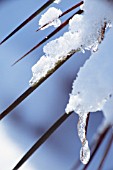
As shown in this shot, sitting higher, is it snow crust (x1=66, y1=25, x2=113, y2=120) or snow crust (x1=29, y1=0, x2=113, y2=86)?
snow crust (x1=29, y1=0, x2=113, y2=86)

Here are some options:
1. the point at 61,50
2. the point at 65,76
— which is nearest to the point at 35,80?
the point at 61,50

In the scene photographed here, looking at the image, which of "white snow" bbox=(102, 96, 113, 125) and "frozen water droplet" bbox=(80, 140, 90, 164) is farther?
"frozen water droplet" bbox=(80, 140, 90, 164)

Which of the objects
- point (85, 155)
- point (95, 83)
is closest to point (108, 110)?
point (95, 83)

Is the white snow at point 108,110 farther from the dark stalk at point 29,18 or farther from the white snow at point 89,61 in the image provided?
the dark stalk at point 29,18

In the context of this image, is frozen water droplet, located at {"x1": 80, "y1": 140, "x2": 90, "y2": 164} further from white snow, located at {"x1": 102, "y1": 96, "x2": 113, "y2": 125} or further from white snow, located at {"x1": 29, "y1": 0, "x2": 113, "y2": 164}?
white snow, located at {"x1": 102, "y1": 96, "x2": 113, "y2": 125}

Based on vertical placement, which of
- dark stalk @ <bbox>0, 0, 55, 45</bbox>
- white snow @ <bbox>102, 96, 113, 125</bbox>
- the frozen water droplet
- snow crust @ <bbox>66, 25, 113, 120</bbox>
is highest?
dark stalk @ <bbox>0, 0, 55, 45</bbox>

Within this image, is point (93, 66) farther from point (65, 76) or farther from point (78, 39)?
point (65, 76)

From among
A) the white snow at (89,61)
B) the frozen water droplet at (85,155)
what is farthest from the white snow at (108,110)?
the frozen water droplet at (85,155)

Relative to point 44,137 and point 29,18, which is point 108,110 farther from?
point 29,18

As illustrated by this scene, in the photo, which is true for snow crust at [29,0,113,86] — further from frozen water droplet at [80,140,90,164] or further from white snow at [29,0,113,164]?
frozen water droplet at [80,140,90,164]

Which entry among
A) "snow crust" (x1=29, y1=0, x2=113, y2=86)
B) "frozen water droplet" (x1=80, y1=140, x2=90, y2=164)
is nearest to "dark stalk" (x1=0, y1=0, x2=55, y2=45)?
"snow crust" (x1=29, y1=0, x2=113, y2=86)
